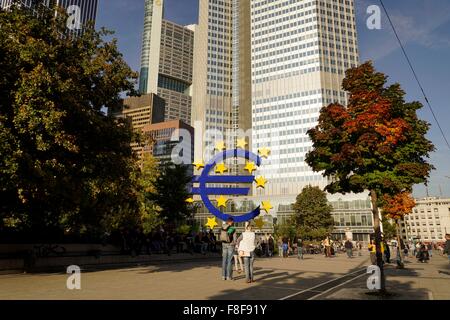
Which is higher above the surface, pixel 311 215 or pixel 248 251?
pixel 311 215

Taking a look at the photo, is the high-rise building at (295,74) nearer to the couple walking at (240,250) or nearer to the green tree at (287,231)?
the green tree at (287,231)

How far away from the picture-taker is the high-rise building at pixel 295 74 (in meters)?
128

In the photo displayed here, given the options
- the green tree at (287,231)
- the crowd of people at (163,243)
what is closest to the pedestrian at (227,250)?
the crowd of people at (163,243)

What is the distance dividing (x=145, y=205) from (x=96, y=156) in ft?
106

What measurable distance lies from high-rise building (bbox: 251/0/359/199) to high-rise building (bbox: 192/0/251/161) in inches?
504

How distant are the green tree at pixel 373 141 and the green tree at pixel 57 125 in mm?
7763

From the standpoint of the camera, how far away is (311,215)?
67938 millimetres

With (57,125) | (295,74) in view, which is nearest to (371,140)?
(57,125)

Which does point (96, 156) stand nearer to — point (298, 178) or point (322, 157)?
point (322, 157)

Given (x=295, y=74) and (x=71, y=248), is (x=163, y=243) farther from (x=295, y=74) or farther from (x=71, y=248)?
(x=295, y=74)

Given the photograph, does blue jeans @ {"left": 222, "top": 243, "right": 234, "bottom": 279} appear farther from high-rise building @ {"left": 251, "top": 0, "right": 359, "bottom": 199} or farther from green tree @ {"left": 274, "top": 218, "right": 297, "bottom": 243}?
high-rise building @ {"left": 251, "top": 0, "right": 359, "bottom": 199}

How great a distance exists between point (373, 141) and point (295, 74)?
12951 centimetres

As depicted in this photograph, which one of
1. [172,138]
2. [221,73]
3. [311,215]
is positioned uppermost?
[221,73]
